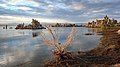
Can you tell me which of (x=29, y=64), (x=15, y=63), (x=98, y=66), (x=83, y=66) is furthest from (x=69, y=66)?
(x=15, y=63)

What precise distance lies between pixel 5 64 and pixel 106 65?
11965 millimetres

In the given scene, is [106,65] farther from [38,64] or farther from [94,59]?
[38,64]

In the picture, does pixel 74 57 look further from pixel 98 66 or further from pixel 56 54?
pixel 98 66

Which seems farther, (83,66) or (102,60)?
(102,60)

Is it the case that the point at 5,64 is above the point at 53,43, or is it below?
below

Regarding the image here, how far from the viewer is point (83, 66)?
25828 mm

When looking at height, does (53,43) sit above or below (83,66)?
above

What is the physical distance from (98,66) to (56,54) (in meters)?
6.45

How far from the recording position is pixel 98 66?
2527 cm

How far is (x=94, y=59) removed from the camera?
95.9 feet

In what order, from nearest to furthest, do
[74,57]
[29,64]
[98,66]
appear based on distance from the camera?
1. [98,66]
2. [29,64]
3. [74,57]

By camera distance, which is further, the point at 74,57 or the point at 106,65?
the point at 74,57

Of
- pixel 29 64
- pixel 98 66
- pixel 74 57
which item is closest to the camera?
pixel 98 66

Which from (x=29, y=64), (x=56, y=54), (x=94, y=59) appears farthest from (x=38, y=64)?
(x=94, y=59)
